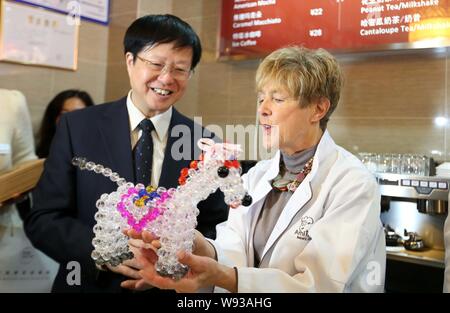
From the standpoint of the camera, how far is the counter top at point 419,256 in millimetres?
914

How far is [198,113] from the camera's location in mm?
981

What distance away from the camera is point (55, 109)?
1116 millimetres

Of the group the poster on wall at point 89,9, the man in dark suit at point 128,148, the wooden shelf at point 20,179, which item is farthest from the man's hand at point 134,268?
the poster on wall at point 89,9

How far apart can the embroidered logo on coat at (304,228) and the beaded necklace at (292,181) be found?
2.6 inches

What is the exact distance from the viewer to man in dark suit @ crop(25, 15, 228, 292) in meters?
0.86

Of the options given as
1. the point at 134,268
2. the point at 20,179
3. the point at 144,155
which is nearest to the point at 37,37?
the point at 20,179

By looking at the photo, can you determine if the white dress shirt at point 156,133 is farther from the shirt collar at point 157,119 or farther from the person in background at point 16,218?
the person in background at point 16,218

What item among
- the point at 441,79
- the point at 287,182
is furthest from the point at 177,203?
the point at 441,79

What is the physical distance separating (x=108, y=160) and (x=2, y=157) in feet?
1.15

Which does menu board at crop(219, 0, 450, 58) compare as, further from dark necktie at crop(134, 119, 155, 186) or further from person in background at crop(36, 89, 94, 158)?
person in background at crop(36, 89, 94, 158)

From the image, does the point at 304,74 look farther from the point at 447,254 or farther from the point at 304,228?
the point at 447,254

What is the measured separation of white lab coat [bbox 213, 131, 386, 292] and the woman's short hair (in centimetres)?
10

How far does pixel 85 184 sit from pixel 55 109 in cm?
33

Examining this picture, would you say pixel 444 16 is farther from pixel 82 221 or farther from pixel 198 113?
pixel 82 221
